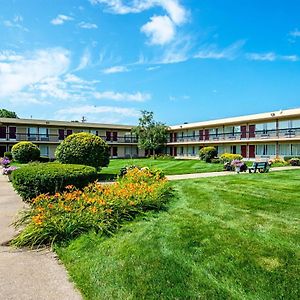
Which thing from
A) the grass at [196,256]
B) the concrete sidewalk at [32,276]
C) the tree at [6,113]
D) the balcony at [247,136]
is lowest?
the concrete sidewalk at [32,276]

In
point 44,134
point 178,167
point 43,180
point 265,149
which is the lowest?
point 178,167

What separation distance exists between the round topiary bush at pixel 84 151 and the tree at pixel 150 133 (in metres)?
32.1

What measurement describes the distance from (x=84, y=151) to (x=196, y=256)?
1458cm

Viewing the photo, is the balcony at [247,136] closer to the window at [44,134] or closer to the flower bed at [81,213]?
the window at [44,134]

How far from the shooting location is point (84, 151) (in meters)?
19.0

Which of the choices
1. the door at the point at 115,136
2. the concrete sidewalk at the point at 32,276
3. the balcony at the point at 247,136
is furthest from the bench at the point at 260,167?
the door at the point at 115,136

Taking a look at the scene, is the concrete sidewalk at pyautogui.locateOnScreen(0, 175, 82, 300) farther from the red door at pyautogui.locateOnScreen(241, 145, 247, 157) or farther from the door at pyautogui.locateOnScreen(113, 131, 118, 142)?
the door at pyautogui.locateOnScreen(113, 131, 118, 142)

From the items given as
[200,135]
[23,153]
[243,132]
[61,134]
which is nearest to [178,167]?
[23,153]

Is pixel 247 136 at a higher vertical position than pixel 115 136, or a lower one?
lower

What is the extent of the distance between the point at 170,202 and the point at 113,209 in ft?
7.47

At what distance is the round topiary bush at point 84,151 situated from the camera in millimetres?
19016

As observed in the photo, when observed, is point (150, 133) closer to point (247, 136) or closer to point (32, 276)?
point (247, 136)

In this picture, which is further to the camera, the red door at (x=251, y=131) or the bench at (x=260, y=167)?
the red door at (x=251, y=131)

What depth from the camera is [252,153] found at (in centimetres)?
4222
